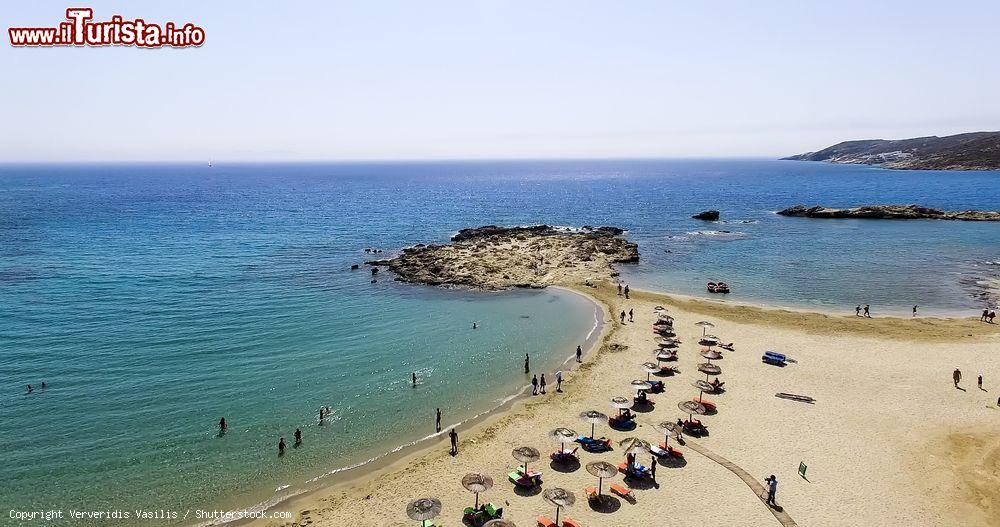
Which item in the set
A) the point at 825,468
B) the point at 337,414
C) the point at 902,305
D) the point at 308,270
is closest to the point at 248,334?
the point at 337,414

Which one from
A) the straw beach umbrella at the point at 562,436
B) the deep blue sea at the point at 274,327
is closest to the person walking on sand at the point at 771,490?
the straw beach umbrella at the point at 562,436

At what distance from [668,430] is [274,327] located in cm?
3411

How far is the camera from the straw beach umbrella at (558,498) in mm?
20406

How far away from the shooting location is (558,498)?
20656 millimetres

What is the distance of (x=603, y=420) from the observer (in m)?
27.0

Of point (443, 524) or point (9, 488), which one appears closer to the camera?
point (443, 524)

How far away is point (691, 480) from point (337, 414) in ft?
66.1

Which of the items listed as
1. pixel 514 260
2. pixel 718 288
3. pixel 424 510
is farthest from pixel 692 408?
pixel 514 260

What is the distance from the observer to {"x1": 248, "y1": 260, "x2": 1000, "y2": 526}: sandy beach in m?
21.8

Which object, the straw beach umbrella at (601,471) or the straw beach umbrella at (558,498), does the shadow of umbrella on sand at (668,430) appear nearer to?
the straw beach umbrella at (601,471)

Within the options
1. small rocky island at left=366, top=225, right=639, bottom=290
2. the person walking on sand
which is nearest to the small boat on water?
small rocky island at left=366, top=225, right=639, bottom=290

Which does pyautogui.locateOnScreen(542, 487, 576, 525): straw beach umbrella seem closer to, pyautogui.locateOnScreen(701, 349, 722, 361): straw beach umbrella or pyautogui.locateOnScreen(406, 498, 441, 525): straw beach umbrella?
pyautogui.locateOnScreen(406, 498, 441, 525): straw beach umbrella

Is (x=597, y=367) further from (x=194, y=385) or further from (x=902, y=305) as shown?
(x=902, y=305)

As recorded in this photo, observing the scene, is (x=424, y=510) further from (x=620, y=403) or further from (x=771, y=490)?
(x=771, y=490)
